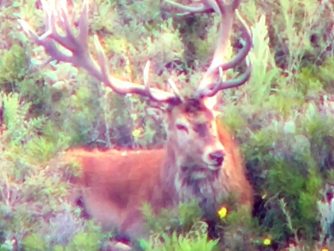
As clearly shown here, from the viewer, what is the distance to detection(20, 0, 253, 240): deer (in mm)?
9797

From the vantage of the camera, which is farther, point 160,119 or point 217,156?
point 160,119

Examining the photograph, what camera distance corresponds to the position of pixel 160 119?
11.4 metres

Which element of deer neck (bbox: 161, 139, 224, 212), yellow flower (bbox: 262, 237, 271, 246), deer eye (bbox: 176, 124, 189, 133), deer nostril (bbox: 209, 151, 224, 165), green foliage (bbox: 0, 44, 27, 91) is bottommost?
yellow flower (bbox: 262, 237, 271, 246)

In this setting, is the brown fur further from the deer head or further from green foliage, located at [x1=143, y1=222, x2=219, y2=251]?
green foliage, located at [x1=143, y1=222, x2=219, y2=251]

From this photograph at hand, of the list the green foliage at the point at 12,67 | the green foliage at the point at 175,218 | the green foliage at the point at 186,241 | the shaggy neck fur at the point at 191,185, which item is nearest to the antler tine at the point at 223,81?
the shaggy neck fur at the point at 191,185

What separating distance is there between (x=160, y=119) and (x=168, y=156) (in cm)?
129

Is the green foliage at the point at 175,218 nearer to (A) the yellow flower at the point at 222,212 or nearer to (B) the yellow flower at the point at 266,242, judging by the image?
(A) the yellow flower at the point at 222,212

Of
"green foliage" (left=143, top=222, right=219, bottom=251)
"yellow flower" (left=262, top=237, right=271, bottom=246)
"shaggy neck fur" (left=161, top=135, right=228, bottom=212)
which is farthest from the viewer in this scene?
"shaggy neck fur" (left=161, top=135, right=228, bottom=212)

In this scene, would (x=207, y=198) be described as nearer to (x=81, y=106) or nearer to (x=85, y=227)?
(x=85, y=227)

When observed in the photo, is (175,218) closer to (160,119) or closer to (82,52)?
(82,52)

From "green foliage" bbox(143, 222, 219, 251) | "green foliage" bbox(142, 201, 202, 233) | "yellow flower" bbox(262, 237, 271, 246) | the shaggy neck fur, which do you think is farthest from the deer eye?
"yellow flower" bbox(262, 237, 271, 246)

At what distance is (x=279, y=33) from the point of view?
12.3 metres

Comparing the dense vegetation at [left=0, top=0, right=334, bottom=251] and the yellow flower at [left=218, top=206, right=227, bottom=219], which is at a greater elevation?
the dense vegetation at [left=0, top=0, right=334, bottom=251]

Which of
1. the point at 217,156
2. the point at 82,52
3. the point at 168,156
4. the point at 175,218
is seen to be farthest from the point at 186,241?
the point at 82,52
